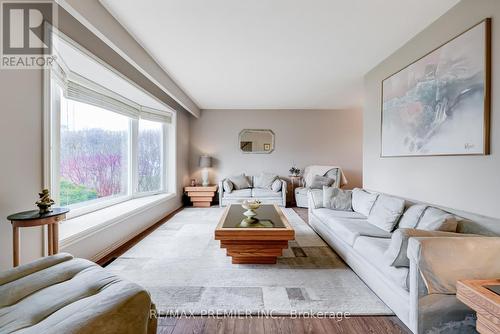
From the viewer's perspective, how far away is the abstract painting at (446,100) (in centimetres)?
168

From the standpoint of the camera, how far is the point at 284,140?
6039mm

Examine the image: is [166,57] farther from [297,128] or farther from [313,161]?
[313,161]

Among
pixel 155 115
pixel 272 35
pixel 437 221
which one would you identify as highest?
pixel 272 35

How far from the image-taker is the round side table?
4.47 feet

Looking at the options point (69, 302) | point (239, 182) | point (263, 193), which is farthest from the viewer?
point (239, 182)

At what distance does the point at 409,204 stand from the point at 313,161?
3.74 metres

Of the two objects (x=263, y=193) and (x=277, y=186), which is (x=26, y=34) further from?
(x=277, y=186)

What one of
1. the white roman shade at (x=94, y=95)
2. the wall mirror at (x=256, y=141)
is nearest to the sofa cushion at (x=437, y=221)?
the white roman shade at (x=94, y=95)

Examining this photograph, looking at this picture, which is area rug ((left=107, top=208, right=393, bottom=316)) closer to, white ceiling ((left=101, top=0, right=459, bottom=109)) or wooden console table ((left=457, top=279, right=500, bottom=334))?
wooden console table ((left=457, top=279, right=500, bottom=334))

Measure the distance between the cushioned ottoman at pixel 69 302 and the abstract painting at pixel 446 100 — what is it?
2.59m

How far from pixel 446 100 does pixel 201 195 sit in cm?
472

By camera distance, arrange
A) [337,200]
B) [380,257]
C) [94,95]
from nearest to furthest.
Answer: [380,257] → [94,95] → [337,200]

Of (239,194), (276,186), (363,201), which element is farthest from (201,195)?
(363,201)

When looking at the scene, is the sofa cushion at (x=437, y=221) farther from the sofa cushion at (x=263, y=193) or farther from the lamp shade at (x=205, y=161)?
the lamp shade at (x=205, y=161)
